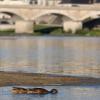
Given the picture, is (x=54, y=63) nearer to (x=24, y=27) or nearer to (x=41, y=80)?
(x=41, y=80)

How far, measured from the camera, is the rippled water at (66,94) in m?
21.5

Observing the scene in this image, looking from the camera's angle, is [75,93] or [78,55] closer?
[75,93]

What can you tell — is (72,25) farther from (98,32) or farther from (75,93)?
(75,93)

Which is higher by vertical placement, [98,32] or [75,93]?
[75,93]

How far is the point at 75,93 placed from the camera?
22.6 metres

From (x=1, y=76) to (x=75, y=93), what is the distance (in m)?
5.03

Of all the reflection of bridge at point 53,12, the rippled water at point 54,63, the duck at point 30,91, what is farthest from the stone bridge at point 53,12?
the duck at point 30,91

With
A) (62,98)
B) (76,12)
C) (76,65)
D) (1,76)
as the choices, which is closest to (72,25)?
(76,12)

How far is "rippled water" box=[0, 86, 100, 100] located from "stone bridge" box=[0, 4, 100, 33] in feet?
175

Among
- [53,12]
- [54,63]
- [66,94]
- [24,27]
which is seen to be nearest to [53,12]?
[53,12]

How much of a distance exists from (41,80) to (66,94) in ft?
11.5

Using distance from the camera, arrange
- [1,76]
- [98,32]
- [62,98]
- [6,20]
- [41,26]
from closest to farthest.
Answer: [62,98] < [1,76] < [98,32] < [41,26] < [6,20]

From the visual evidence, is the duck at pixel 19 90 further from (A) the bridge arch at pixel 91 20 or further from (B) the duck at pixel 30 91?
(A) the bridge arch at pixel 91 20

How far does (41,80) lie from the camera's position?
25.9 metres
